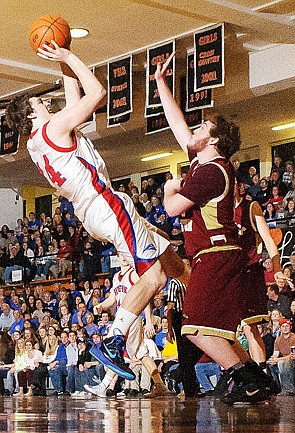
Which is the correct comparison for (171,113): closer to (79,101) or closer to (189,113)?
(79,101)

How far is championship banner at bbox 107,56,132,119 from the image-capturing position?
13812 mm

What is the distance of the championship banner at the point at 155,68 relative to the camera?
1320cm

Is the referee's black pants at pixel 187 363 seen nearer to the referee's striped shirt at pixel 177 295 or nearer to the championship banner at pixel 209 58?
the referee's striped shirt at pixel 177 295

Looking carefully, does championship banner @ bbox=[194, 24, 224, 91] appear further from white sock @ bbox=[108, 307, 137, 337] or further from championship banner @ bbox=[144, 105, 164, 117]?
white sock @ bbox=[108, 307, 137, 337]

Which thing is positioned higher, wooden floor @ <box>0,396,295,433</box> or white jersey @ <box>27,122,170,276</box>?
white jersey @ <box>27,122,170,276</box>

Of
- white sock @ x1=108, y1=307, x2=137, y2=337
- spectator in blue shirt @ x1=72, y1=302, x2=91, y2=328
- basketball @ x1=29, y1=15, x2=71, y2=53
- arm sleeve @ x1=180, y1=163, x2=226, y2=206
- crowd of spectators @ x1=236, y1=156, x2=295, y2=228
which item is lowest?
white sock @ x1=108, y1=307, x2=137, y2=337

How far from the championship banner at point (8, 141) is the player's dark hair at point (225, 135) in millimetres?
10961

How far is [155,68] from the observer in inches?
525

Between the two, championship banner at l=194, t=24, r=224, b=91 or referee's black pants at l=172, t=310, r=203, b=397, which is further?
championship banner at l=194, t=24, r=224, b=91

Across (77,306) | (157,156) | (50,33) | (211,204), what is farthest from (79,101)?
(157,156)

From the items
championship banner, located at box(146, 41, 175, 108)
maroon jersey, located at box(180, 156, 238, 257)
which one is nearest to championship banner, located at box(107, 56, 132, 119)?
championship banner, located at box(146, 41, 175, 108)

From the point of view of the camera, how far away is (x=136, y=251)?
571 centimetres

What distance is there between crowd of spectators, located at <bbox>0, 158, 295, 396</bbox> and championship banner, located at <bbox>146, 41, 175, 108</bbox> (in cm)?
221

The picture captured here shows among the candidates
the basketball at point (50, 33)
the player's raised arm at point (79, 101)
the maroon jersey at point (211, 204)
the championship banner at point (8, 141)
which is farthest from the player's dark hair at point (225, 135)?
the championship banner at point (8, 141)
